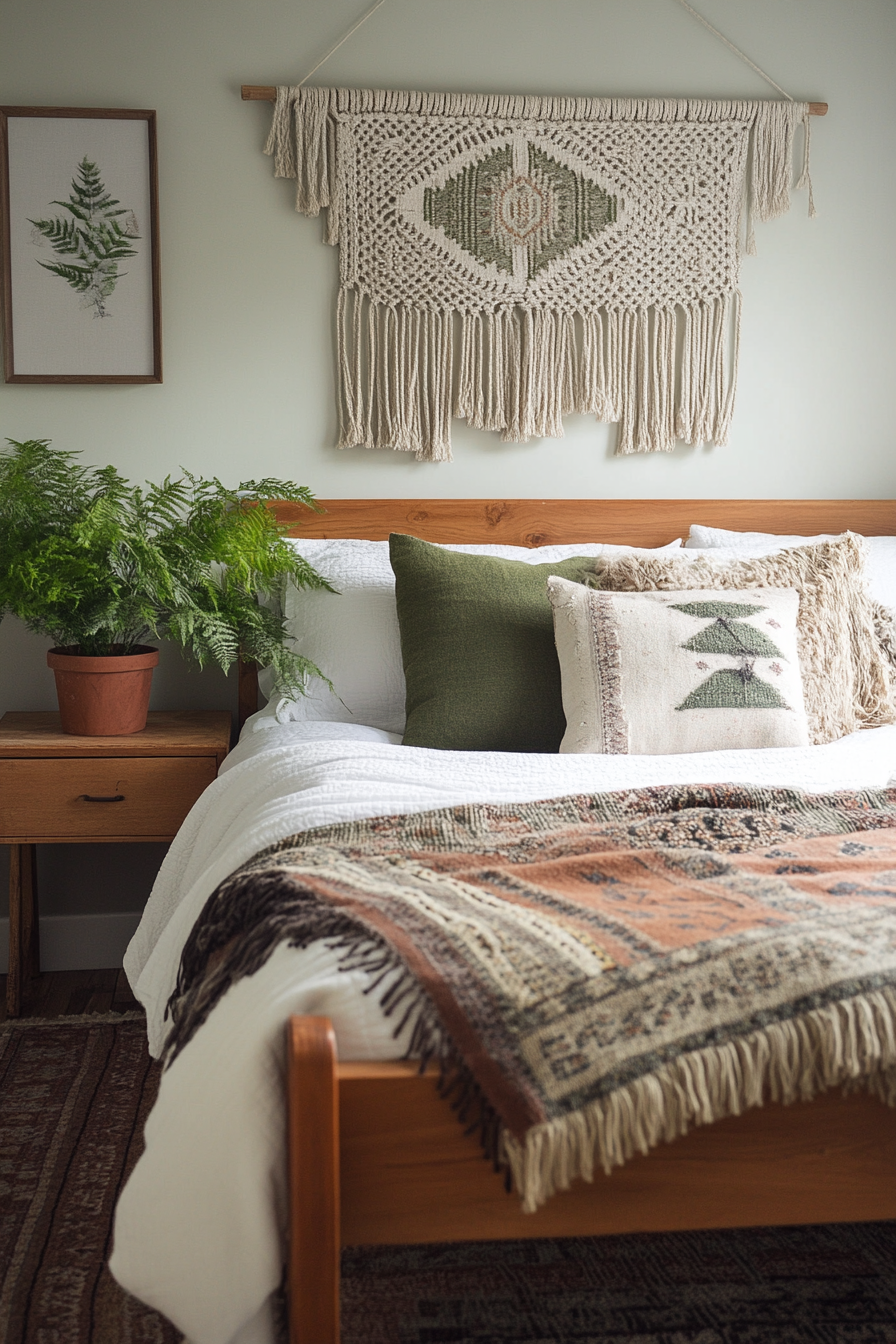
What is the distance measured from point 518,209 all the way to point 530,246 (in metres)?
0.09

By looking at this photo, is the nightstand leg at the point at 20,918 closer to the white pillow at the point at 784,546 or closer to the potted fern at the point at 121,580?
the potted fern at the point at 121,580

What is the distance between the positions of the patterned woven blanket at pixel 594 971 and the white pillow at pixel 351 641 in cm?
96

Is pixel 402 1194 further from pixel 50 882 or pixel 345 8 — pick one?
pixel 345 8

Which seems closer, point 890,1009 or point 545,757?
point 890,1009

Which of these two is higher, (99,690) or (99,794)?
(99,690)

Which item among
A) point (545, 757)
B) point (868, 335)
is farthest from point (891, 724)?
point (868, 335)

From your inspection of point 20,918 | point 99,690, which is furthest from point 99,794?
point 20,918

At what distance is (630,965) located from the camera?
2.98ft

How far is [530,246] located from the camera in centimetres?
250

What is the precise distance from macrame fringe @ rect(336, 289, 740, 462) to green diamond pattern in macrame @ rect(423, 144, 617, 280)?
15cm

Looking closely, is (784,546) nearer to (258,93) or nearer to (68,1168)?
(258,93)

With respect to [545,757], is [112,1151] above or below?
below

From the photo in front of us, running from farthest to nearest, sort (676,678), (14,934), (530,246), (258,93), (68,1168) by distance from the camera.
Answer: (530,246), (258,93), (14,934), (676,678), (68,1168)

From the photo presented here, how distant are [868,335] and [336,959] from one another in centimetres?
240
